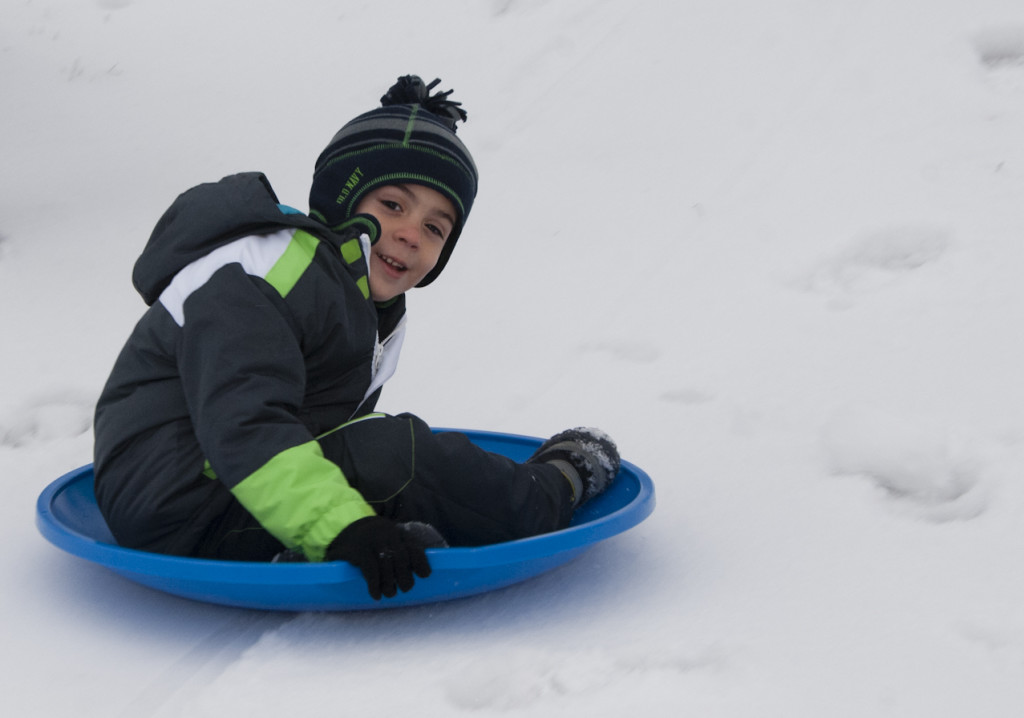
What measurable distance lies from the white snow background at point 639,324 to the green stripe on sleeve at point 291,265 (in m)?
0.40

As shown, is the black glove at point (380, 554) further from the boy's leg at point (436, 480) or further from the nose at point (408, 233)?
the nose at point (408, 233)

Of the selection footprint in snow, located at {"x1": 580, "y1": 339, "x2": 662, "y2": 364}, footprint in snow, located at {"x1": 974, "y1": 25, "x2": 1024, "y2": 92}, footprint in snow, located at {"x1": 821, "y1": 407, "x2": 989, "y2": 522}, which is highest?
footprint in snow, located at {"x1": 974, "y1": 25, "x2": 1024, "y2": 92}

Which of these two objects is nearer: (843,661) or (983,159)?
(843,661)

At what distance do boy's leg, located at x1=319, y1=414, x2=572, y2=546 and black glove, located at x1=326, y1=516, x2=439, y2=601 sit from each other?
0.19 meters

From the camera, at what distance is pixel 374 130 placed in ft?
5.43

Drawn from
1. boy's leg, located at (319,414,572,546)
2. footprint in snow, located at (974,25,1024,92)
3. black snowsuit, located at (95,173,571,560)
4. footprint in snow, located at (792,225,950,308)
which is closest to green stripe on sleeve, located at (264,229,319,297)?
black snowsuit, located at (95,173,571,560)

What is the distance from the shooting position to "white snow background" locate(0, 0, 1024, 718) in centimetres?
121

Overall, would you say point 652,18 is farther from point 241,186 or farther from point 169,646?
point 169,646

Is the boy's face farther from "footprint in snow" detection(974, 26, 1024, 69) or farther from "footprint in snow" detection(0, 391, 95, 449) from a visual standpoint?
"footprint in snow" detection(974, 26, 1024, 69)

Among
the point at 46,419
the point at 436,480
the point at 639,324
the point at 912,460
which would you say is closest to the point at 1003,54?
the point at 639,324

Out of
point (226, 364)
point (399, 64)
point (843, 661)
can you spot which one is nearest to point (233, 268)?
point (226, 364)

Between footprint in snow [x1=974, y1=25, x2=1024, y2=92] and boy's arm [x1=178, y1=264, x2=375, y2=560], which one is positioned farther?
footprint in snow [x1=974, y1=25, x2=1024, y2=92]

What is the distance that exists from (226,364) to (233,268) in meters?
0.13

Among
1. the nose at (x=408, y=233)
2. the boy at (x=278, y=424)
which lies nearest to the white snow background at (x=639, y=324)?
the boy at (x=278, y=424)
